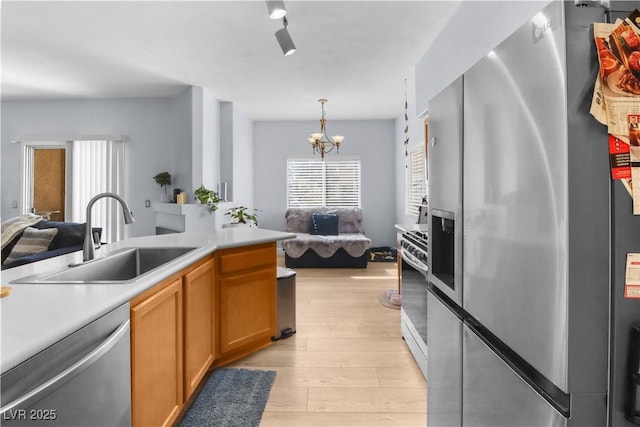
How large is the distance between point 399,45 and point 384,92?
158cm

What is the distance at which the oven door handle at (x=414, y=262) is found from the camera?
6.53ft

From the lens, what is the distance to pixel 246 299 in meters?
2.53

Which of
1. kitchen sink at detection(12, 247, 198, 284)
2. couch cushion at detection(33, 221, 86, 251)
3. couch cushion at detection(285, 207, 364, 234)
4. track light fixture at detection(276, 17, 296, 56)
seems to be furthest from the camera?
couch cushion at detection(285, 207, 364, 234)

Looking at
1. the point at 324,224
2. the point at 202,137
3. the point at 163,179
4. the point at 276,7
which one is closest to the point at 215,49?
the point at 276,7

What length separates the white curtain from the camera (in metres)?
5.35

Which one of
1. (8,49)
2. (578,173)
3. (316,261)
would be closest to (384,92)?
(316,261)

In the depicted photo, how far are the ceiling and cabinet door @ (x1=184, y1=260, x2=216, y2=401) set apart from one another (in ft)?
6.78

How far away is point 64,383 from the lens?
0.93 metres

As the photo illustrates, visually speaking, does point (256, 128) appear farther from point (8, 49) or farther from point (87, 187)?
point (8, 49)

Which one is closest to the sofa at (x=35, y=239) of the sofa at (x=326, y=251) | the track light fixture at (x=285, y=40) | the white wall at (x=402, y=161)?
the track light fixture at (x=285, y=40)

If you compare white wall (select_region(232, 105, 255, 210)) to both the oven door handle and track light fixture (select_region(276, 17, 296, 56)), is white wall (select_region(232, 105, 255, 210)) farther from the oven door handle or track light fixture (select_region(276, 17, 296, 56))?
the oven door handle

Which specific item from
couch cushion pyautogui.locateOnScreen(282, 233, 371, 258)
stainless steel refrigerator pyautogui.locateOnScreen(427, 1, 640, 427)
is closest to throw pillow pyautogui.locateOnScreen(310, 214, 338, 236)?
couch cushion pyautogui.locateOnScreen(282, 233, 371, 258)

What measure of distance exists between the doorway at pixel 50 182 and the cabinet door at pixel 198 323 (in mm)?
4810

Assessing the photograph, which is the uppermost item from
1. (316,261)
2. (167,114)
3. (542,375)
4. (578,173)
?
(167,114)
